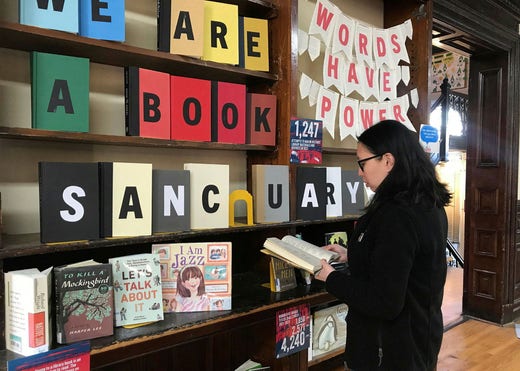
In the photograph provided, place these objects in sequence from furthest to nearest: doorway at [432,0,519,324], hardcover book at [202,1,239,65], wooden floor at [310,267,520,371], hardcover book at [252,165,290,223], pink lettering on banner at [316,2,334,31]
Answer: doorway at [432,0,519,324], wooden floor at [310,267,520,371], pink lettering on banner at [316,2,334,31], hardcover book at [252,165,290,223], hardcover book at [202,1,239,65]

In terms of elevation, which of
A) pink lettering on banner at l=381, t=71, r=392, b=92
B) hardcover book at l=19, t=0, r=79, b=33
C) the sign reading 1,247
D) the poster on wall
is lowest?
the sign reading 1,247

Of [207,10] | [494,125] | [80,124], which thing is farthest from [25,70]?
[494,125]

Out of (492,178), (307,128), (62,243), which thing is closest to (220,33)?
(307,128)

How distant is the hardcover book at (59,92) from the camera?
1425 mm

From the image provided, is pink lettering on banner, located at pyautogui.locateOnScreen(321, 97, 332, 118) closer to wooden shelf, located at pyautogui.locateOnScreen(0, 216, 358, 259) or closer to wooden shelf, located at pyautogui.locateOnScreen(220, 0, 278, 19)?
wooden shelf, located at pyautogui.locateOnScreen(220, 0, 278, 19)

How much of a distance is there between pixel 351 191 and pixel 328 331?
0.86 m

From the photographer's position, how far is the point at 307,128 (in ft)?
7.14

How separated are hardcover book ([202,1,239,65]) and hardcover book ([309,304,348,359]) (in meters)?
1.53

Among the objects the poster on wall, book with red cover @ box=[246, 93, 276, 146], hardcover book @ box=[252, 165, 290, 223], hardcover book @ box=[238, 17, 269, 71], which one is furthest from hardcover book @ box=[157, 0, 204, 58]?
the poster on wall

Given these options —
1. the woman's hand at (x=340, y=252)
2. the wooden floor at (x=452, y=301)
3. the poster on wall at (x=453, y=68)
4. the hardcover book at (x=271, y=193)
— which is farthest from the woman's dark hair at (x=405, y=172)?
the poster on wall at (x=453, y=68)

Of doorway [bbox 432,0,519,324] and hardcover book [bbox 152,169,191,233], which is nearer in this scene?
hardcover book [bbox 152,169,191,233]

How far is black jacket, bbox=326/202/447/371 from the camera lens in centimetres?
129

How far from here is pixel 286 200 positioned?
204cm

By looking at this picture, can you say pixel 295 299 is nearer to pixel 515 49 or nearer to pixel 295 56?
pixel 295 56
